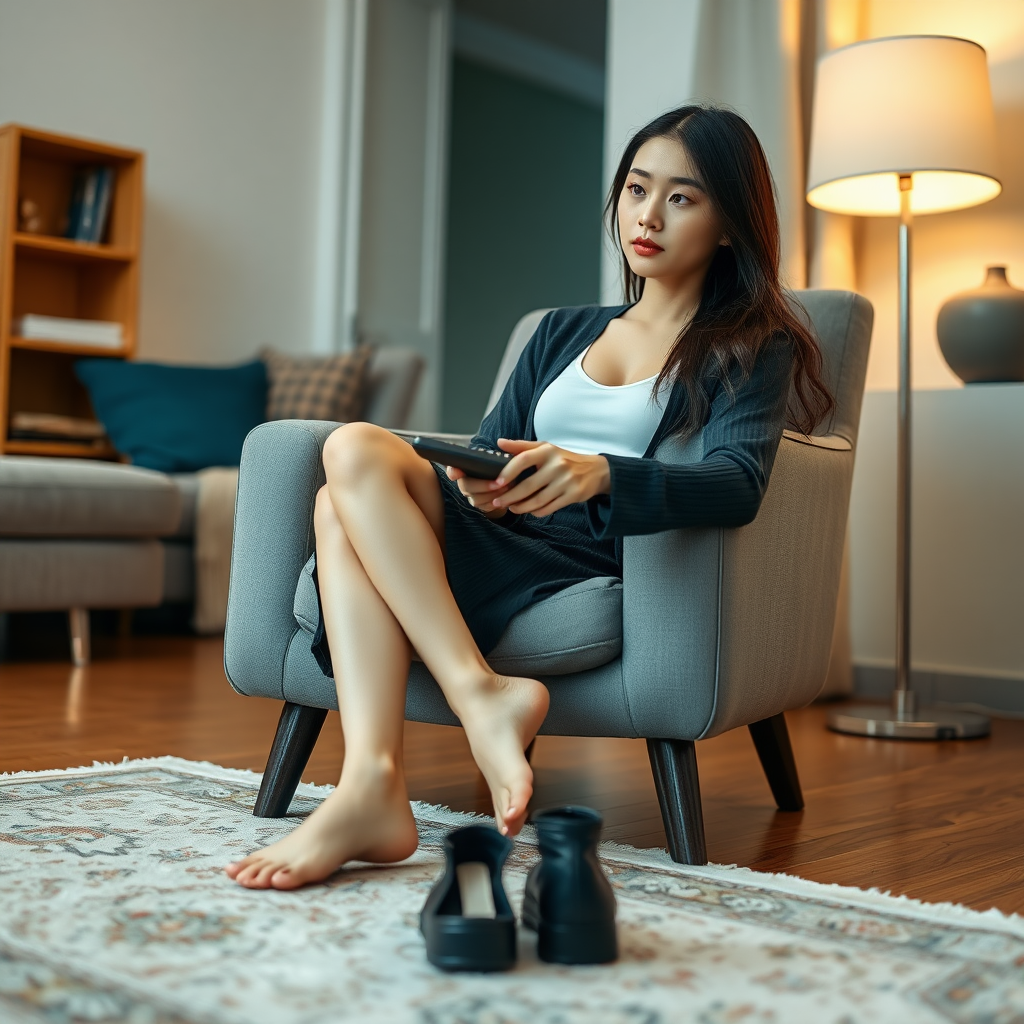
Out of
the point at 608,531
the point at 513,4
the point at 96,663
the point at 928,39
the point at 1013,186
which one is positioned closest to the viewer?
the point at 608,531

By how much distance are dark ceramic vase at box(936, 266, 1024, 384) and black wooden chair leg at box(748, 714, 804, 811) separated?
1.36 meters

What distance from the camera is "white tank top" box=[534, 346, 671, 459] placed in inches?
65.0

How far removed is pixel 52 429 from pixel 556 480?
3.31 meters

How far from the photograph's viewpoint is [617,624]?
1470 millimetres

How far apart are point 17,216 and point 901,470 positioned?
310cm

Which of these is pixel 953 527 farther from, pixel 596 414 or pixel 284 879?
pixel 284 879

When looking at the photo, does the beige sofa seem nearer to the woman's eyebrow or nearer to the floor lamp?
the floor lamp

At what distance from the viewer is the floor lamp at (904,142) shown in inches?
103

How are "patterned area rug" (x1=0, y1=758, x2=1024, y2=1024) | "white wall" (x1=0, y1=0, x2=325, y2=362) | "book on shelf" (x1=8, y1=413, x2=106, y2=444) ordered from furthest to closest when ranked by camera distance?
"white wall" (x1=0, y1=0, x2=325, y2=362), "book on shelf" (x1=8, y1=413, x2=106, y2=444), "patterned area rug" (x1=0, y1=758, x2=1024, y2=1024)

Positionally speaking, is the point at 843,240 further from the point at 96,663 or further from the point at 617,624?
the point at 96,663

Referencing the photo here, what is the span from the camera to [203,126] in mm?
4977

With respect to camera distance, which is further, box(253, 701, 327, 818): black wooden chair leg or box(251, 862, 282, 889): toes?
box(253, 701, 327, 818): black wooden chair leg

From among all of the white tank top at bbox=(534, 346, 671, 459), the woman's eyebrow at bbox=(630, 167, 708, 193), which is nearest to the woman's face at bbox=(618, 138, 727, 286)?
the woman's eyebrow at bbox=(630, 167, 708, 193)

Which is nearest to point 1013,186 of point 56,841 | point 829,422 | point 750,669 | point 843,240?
point 843,240
